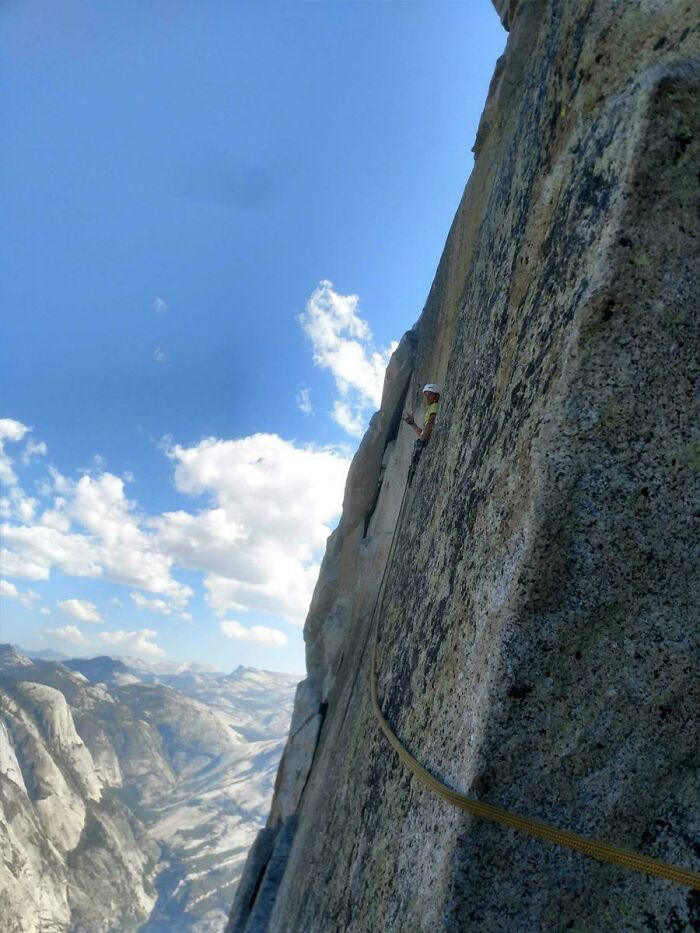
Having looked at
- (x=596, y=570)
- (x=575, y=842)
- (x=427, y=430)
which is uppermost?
(x=427, y=430)

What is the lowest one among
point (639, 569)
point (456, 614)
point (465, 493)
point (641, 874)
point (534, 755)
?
point (641, 874)

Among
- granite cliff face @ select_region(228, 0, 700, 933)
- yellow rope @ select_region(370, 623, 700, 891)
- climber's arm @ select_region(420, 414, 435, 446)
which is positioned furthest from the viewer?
climber's arm @ select_region(420, 414, 435, 446)

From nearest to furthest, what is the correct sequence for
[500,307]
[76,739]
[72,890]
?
[500,307] → [72,890] → [76,739]

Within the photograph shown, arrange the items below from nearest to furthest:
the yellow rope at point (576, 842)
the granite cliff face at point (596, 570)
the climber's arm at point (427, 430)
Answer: the yellow rope at point (576, 842), the granite cliff face at point (596, 570), the climber's arm at point (427, 430)

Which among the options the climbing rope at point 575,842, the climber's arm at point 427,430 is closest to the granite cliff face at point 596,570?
Answer: the climbing rope at point 575,842

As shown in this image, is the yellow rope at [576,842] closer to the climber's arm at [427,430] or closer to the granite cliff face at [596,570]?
the granite cliff face at [596,570]

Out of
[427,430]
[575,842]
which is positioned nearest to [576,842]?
[575,842]

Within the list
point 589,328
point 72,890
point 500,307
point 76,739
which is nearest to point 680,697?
point 589,328

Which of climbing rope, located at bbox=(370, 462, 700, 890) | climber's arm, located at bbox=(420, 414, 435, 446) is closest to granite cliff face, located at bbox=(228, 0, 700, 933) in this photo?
climbing rope, located at bbox=(370, 462, 700, 890)

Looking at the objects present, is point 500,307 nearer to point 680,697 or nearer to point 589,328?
point 589,328

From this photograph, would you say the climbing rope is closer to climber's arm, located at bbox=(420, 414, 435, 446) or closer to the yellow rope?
the yellow rope

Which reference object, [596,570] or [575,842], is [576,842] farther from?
[596,570]

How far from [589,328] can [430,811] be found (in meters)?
2.77

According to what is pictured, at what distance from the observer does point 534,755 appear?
3076mm
